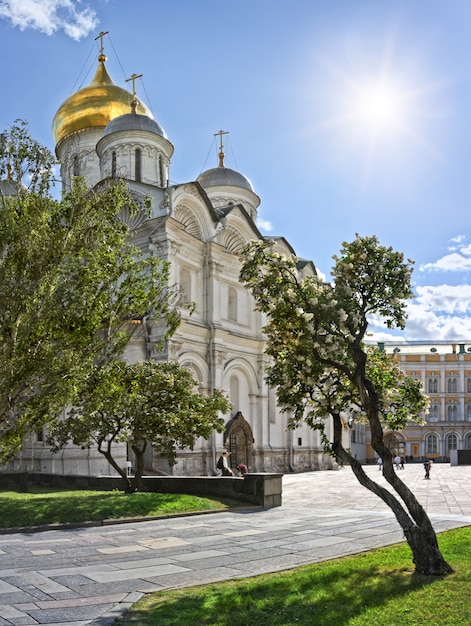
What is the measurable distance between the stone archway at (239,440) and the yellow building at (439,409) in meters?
40.8

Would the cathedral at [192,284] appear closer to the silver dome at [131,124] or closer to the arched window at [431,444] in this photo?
the silver dome at [131,124]

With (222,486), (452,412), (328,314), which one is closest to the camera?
(328,314)

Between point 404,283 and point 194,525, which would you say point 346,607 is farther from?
point 194,525

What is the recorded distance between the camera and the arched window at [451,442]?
76.9 metres

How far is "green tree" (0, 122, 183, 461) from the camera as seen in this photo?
31.1 ft

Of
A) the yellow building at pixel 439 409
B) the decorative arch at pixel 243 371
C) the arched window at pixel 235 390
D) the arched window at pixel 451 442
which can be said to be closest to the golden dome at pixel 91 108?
the decorative arch at pixel 243 371

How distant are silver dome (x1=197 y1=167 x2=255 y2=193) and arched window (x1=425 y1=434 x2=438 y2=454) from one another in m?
42.2

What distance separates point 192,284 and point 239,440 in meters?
8.87

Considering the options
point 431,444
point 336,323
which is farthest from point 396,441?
point 336,323

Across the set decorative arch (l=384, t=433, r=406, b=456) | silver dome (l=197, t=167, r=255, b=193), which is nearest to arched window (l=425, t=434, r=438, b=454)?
decorative arch (l=384, t=433, r=406, b=456)

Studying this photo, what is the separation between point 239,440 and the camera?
3666 centimetres

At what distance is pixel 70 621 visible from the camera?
Answer: 7137 mm

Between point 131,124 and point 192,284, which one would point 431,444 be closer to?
point 192,284

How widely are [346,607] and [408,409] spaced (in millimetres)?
3767
